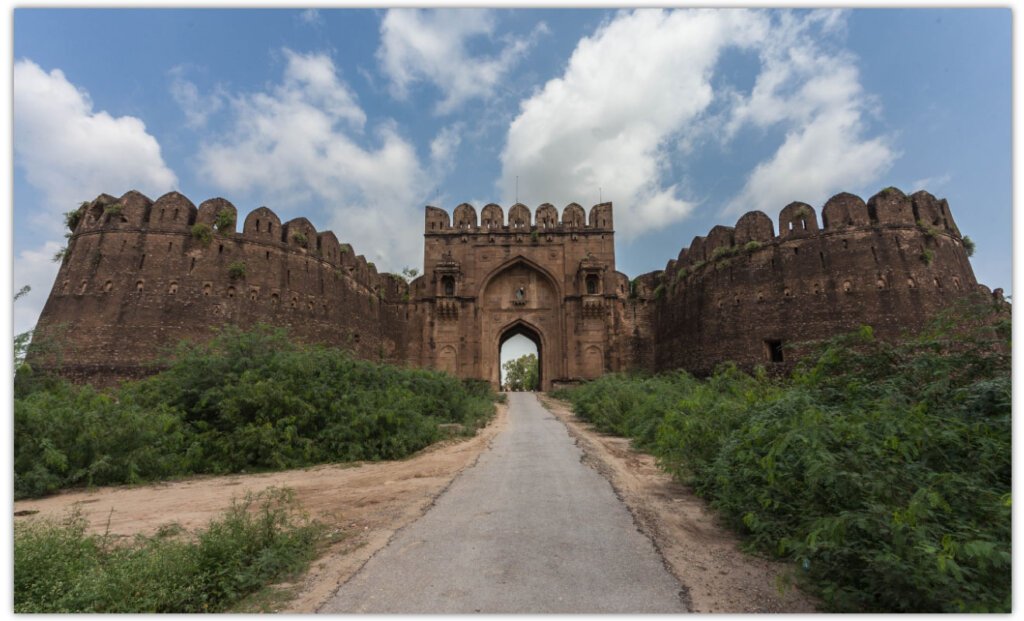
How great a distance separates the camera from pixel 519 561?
113 inches

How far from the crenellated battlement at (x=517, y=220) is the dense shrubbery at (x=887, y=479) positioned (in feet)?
66.2

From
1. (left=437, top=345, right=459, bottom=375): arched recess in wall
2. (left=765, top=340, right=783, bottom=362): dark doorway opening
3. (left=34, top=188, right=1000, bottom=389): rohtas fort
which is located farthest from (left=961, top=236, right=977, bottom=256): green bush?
(left=437, top=345, right=459, bottom=375): arched recess in wall

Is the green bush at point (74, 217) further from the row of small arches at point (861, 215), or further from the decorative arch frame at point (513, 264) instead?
the row of small arches at point (861, 215)

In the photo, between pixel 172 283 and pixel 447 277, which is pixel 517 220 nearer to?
pixel 447 277

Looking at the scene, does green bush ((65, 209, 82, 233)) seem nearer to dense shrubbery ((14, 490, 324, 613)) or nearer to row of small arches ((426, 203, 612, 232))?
row of small arches ((426, 203, 612, 232))

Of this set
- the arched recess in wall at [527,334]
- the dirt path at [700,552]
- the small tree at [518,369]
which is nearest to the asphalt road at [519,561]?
the dirt path at [700,552]

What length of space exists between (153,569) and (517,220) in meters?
23.0

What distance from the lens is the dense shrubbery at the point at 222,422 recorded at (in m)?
6.11

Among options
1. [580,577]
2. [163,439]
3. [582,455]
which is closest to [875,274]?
[582,455]

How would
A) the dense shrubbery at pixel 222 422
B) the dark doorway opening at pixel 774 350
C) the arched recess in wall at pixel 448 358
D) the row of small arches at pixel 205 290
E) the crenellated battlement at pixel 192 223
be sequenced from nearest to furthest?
1. the dense shrubbery at pixel 222 422
2. the row of small arches at pixel 205 290
3. the crenellated battlement at pixel 192 223
4. the dark doorway opening at pixel 774 350
5. the arched recess in wall at pixel 448 358

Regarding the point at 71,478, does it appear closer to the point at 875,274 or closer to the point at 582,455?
the point at 582,455

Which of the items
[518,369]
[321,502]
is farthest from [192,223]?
[518,369]

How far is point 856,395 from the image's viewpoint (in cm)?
418

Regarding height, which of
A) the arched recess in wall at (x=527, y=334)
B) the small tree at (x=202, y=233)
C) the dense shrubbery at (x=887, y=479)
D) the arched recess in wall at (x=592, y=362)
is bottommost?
the dense shrubbery at (x=887, y=479)
